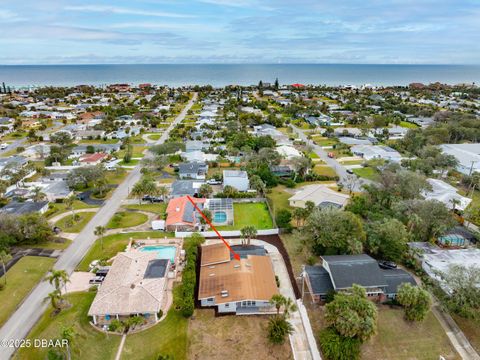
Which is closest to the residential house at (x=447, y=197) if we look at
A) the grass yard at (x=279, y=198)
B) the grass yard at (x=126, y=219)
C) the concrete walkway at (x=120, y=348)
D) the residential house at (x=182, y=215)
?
the grass yard at (x=279, y=198)

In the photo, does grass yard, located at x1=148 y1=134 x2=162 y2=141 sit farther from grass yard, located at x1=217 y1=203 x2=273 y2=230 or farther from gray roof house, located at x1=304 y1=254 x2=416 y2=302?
gray roof house, located at x1=304 y1=254 x2=416 y2=302

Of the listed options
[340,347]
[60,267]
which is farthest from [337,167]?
[60,267]

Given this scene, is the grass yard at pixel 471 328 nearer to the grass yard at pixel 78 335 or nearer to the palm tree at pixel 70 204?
the grass yard at pixel 78 335

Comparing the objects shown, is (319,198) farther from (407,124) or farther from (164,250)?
(407,124)

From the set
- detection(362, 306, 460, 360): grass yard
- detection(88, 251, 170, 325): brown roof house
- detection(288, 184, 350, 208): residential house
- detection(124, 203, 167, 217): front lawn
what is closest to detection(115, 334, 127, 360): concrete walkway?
detection(88, 251, 170, 325): brown roof house

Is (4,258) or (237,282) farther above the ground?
(4,258)
